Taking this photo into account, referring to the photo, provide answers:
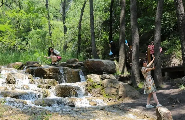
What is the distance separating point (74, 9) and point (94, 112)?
901 inches

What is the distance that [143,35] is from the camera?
695 inches

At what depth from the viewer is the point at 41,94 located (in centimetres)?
898

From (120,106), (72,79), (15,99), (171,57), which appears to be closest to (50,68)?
(72,79)

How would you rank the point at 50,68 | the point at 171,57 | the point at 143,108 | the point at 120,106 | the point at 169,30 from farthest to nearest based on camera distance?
the point at 169,30 → the point at 171,57 → the point at 50,68 → the point at 120,106 → the point at 143,108

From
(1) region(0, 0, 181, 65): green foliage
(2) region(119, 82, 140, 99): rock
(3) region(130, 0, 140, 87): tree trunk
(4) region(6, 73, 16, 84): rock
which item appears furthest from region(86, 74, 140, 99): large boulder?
(1) region(0, 0, 181, 65): green foliage

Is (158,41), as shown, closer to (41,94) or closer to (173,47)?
(173,47)

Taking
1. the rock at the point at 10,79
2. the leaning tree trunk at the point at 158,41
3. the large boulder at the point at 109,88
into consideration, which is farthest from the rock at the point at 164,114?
the rock at the point at 10,79

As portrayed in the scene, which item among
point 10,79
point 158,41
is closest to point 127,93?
point 158,41

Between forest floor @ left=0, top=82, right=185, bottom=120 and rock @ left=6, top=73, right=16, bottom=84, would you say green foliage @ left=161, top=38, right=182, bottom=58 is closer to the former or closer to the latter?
forest floor @ left=0, top=82, right=185, bottom=120

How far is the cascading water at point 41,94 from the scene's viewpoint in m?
7.60

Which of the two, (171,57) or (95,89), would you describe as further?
(171,57)

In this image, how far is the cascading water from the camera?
7.60 m

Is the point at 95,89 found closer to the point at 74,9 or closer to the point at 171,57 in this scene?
the point at 171,57

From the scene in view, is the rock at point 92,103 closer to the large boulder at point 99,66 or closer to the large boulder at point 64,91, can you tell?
the large boulder at point 64,91
